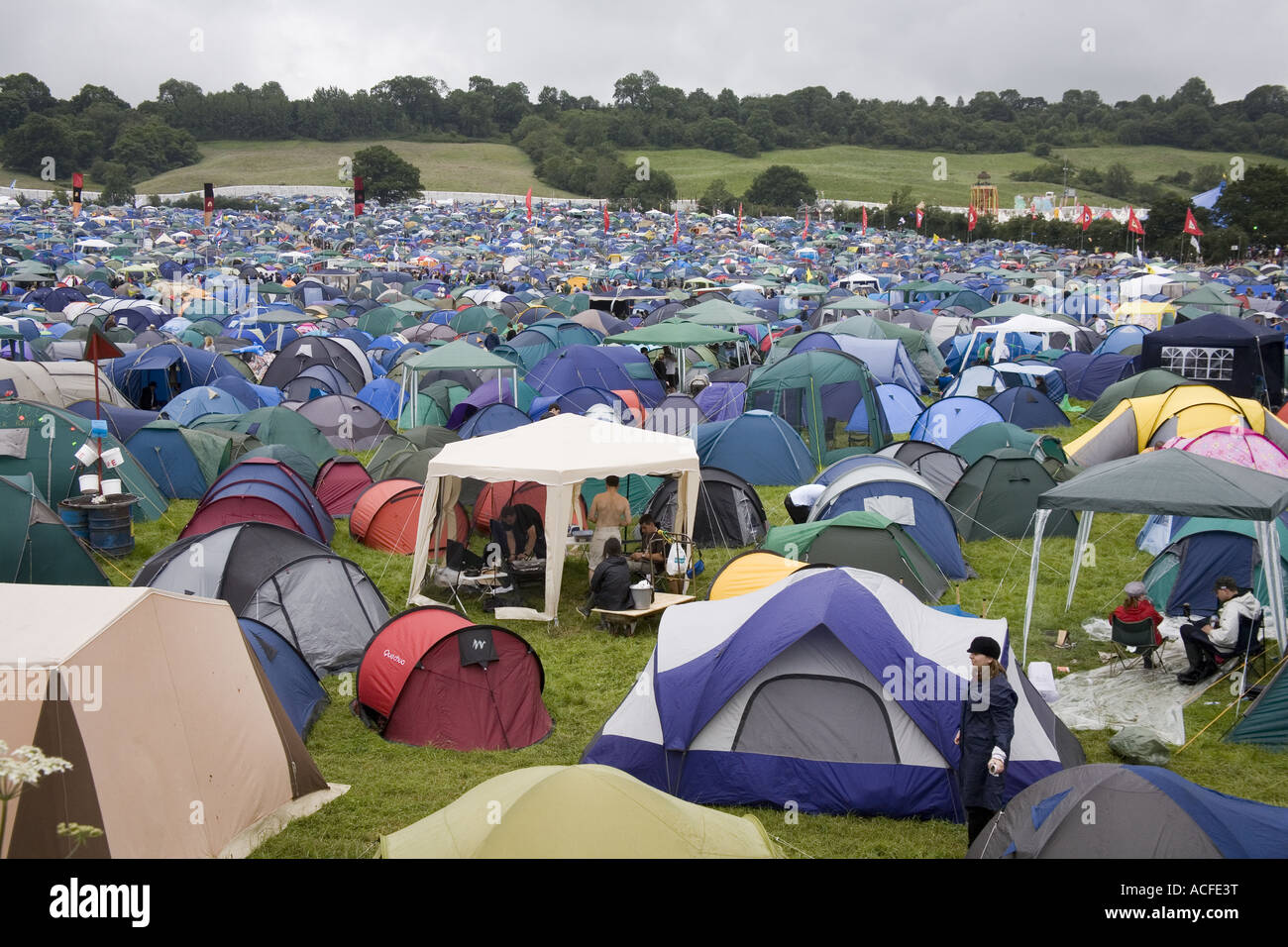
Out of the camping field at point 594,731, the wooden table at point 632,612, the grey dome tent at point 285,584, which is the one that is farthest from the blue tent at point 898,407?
the grey dome tent at point 285,584

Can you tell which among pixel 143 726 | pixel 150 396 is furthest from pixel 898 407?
pixel 143 726

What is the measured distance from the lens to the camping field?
6.38m

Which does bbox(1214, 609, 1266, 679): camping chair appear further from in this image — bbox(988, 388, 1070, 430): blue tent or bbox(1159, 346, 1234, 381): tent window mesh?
bbox(1159, 346, 1234, 381): tent window mesh

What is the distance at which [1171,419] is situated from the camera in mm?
15000

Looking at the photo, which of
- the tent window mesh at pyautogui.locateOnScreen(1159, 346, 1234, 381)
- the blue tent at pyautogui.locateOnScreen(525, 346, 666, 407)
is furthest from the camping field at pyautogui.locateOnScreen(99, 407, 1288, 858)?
the blue tent at pyautogui.locateOnScreen(525, 346, 666, 407)

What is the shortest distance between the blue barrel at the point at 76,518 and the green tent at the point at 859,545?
729 centimetres

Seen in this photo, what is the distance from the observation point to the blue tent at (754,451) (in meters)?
15.5

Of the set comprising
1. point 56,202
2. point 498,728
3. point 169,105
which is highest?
point 169,105

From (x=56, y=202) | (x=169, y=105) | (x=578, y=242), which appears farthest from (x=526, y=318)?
(x=169, y=105)

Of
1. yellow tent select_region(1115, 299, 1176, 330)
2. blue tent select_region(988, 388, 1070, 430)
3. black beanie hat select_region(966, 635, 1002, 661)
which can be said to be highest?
yellow tent select_region(1115, 299, 1176, 330)

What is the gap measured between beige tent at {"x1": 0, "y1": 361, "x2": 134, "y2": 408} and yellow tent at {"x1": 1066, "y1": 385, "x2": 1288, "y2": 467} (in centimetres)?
1411

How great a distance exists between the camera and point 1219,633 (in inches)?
337
